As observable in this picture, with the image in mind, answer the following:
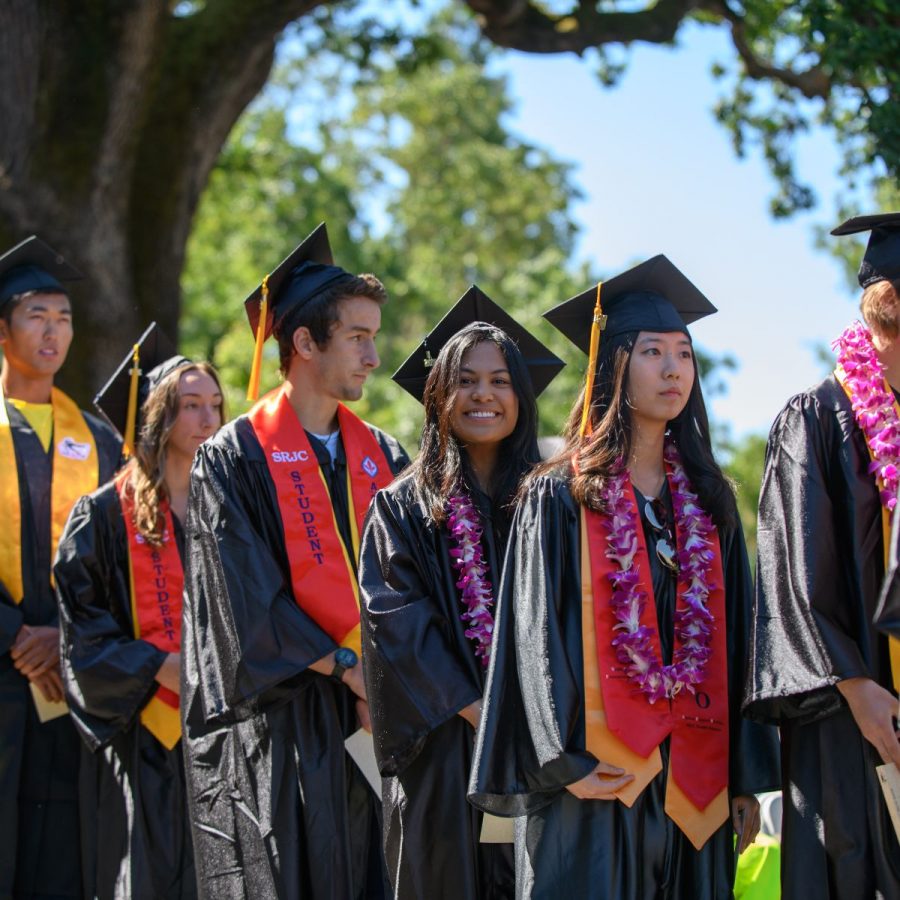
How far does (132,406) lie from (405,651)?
8.15 ft

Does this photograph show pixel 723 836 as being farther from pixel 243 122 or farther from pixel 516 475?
pixel 243 122

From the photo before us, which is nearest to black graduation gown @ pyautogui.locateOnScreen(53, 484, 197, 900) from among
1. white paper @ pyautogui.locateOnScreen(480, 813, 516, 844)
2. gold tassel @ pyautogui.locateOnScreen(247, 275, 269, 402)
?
gold tassel @ pyautogui.locateOnScreen(247, 275, 269, 402)

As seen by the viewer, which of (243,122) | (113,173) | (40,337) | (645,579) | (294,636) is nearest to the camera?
(645,579)

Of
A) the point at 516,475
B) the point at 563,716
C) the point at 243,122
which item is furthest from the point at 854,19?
the point at 243,122

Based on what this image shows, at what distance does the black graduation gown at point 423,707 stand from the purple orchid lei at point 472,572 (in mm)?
40

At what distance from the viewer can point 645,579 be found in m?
4.13

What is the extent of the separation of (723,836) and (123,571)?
2842 millimetres

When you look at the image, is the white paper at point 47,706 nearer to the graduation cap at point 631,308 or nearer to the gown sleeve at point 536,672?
the gown sleeve at point 536,672

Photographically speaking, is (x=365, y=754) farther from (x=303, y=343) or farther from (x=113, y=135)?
(x=113, y=135)

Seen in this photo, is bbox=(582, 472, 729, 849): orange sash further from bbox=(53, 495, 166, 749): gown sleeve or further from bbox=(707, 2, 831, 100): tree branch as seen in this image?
bbox=(707, 2, 831, 100): tree branch

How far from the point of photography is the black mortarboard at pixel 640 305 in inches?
171

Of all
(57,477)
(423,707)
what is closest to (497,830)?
(423,707)

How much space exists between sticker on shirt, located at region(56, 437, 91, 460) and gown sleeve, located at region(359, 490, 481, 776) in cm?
243

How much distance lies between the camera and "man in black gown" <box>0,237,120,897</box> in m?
6.12
